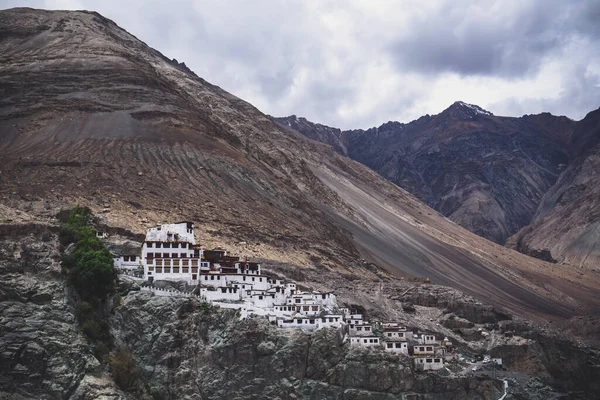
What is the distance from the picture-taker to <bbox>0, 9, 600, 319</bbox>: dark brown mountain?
11481cm

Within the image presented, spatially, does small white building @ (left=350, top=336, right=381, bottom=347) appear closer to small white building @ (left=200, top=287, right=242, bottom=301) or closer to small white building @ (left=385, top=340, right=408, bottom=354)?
small white building @ (left=385, top=340, right=408, bottom=354)

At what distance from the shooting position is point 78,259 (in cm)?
7600

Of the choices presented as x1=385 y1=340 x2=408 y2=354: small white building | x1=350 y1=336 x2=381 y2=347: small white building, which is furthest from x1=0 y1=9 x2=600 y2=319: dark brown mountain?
x1=350 y1=336 x2=381 y2=347: small white building

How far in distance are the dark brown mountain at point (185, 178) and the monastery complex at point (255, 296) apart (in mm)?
17121

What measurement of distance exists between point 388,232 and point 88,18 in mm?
83301

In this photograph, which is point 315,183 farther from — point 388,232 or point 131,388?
point 131,388

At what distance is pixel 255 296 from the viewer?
255 feet

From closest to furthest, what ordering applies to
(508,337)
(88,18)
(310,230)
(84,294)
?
(84,294), (508,337), (310,230), (88,18)

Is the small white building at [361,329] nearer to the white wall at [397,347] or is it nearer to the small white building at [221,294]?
the white wall at [397,347]

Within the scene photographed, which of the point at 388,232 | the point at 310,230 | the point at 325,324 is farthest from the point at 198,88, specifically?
the point at 325,324

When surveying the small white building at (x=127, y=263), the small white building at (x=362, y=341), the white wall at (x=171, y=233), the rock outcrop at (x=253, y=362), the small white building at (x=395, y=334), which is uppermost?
the white wall at (x=171, y=233)

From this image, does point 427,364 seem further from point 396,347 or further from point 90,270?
point 90,270

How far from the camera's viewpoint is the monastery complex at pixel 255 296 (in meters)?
76.4

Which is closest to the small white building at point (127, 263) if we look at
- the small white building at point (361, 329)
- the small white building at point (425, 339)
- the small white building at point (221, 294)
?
the small white building at point (221, 294)
